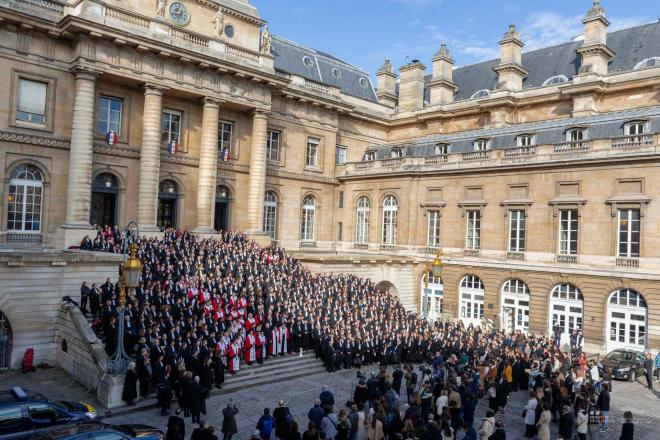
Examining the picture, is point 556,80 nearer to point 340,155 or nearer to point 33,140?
point 340,155

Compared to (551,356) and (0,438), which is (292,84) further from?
(0,438)

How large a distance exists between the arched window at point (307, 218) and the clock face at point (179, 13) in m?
15.0

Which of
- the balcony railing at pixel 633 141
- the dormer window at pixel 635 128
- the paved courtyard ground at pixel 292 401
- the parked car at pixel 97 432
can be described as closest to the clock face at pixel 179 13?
the paved courtyard ground at pixel 292 401

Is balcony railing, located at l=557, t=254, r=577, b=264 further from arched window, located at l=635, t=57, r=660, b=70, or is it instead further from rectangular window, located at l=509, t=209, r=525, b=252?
arched window, located at l=635, t=57, r=660, b=70

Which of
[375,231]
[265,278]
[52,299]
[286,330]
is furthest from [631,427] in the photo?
[375,231]

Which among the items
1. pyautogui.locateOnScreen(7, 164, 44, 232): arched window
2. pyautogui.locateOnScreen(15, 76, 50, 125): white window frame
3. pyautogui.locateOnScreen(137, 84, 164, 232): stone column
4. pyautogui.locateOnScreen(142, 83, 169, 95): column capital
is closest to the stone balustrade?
pyautogui.locateOnScreen(137, 84, 164, 232): stone column

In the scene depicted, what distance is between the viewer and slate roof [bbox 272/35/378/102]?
40.0m

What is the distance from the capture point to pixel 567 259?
93.1 ft

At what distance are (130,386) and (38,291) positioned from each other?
680cm

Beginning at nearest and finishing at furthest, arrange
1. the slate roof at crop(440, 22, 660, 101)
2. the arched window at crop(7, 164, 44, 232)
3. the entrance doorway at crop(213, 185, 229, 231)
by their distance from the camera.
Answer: the arched window at crop(7, 164, 44, 232)
the entrance doorway at crop(213, 185, 229, 231)
the slate roof at crop(440, 22, 660, 101)

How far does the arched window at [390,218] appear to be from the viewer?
121ft

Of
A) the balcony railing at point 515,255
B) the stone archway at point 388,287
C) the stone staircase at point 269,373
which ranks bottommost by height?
the stone staircase at point 269,373

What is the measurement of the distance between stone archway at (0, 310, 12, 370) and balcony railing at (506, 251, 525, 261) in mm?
25417

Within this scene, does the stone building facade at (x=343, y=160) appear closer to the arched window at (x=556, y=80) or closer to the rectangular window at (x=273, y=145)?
the rectangular window at (x=273, y=145)
